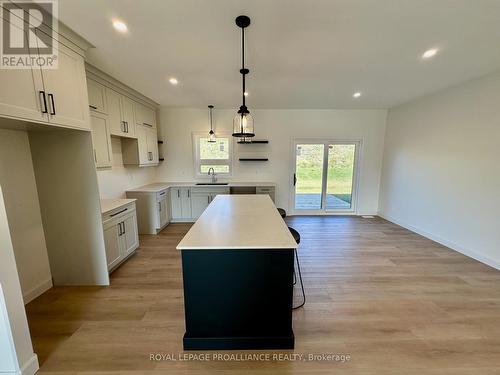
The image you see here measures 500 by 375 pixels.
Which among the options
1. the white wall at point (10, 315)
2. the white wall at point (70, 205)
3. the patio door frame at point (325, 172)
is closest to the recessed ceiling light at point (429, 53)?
the patio door frame at point (325, 172)

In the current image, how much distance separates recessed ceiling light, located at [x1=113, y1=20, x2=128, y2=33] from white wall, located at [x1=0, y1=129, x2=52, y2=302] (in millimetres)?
1461

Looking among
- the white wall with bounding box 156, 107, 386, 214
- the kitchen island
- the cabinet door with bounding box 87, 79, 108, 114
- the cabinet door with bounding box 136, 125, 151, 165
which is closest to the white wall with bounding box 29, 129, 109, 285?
the cabinet door with bounding box 87, 79, 108, 114

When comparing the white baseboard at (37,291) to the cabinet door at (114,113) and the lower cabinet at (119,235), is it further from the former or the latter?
the cabinet door at (114,113)

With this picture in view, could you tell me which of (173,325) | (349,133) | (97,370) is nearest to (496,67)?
(349,133)

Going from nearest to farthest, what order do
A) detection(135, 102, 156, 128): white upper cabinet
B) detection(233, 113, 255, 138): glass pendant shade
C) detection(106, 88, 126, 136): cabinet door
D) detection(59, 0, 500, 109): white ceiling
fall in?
detection(59, 0, 500, 109): white ceiling, detection(233, 113, 255, 138): glass pendant shade, detection(106, 88, 126, 136): cabinet door, detection(135, 102, 156, 128): white upper cabinet

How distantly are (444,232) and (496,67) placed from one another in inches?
99.9

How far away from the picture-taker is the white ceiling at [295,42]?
1640 millimetres

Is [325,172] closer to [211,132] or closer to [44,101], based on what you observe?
[211,132]

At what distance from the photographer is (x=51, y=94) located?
1.77 m

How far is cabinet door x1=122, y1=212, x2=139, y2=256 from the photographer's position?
9.48ft

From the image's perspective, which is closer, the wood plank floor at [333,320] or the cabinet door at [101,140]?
the wood plank floor at [333,320]

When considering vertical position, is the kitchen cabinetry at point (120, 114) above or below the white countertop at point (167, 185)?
above

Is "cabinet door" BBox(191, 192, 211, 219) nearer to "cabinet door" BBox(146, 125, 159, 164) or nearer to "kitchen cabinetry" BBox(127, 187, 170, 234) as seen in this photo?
"kitchen cabinetry" BBox(127, 187, 170, 234)

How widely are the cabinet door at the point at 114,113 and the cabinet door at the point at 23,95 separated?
1410mm
